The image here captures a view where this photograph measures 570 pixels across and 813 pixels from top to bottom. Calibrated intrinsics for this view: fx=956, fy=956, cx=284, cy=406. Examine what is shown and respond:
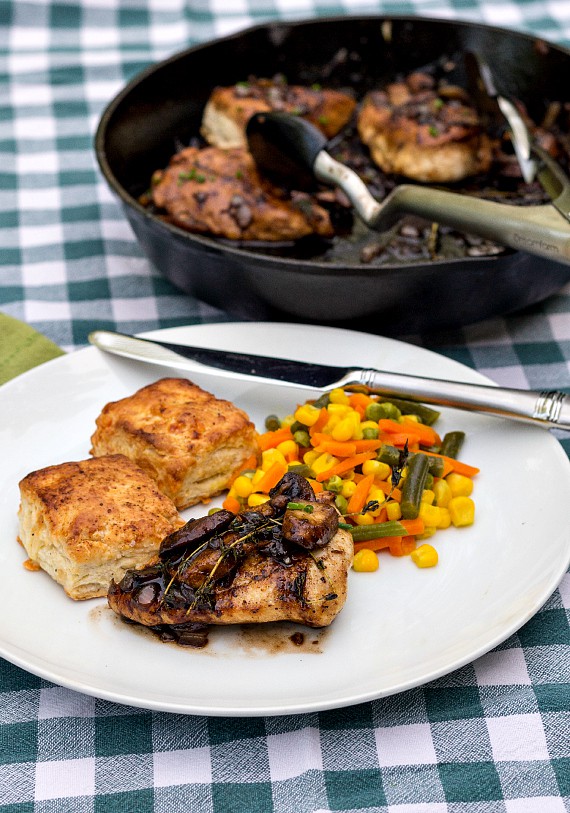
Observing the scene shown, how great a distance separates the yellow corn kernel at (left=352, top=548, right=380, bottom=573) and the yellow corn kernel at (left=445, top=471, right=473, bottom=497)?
1.44ft

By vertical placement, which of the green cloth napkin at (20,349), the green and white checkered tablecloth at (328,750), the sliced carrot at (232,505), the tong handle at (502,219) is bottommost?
the green cloth napkin at (20,349)

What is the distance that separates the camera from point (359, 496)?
3.30 m

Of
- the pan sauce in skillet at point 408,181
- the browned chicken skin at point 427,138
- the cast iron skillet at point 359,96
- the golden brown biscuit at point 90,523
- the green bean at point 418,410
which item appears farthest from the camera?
the browned chicken skin at point 427,138

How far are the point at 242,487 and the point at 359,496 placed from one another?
1.40ft

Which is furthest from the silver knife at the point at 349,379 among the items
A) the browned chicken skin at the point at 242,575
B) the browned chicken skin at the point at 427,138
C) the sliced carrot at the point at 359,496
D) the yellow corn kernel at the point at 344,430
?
the browned chicken skin at the point at 427,138

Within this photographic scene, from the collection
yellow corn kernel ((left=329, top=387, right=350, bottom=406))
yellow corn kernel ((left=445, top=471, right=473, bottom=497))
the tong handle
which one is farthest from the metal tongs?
yellow corn kernel ((left=445, top=471, right=473, bottom=497))

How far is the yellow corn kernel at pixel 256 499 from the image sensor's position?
3.31 meters

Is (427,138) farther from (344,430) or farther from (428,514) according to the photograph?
(428,514)

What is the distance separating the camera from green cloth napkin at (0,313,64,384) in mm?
4242

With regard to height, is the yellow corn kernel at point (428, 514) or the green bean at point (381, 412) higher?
the green bean at point (381, 412)

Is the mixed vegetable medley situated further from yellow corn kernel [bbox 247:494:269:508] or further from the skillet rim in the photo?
the skillet rim

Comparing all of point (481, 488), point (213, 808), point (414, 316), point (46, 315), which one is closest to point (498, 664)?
point (481, 488)

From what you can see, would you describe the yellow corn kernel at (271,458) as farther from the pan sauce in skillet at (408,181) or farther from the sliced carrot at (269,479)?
the pan sauce in skillet at (408,181)

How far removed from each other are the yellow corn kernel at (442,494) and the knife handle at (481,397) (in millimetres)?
390
